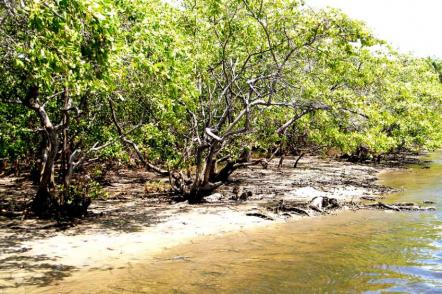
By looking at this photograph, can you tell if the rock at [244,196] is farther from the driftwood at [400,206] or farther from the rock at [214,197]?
the driftwood at [400,206]

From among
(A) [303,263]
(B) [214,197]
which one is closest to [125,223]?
(B) [214,197]

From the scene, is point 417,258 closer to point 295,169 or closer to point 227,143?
point 227,143

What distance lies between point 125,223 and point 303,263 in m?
5.73

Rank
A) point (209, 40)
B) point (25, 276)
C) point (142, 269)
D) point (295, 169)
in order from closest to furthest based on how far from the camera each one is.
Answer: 1. point (25, 276)
2. point (142, 269)
3. point (209, 40)
4. point (295, 169)

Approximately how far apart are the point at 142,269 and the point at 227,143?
964 centimetres

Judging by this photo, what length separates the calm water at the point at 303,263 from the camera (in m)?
8.84

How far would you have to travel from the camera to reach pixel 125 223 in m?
13.4

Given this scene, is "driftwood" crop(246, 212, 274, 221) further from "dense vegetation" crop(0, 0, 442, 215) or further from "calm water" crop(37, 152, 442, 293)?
"dense vegetation" crop(0, 0, 442, 215)

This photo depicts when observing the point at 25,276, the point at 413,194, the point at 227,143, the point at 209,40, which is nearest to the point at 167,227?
the point at 25,276

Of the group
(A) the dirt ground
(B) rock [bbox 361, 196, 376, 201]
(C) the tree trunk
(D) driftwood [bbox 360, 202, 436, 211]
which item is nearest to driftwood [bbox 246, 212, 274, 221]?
(A) the dirt ground

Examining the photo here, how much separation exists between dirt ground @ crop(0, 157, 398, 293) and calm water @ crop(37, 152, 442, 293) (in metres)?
0.82

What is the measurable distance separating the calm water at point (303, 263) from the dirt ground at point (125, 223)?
0.82m

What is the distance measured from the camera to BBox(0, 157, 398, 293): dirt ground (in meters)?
9.68

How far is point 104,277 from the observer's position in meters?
9.01
